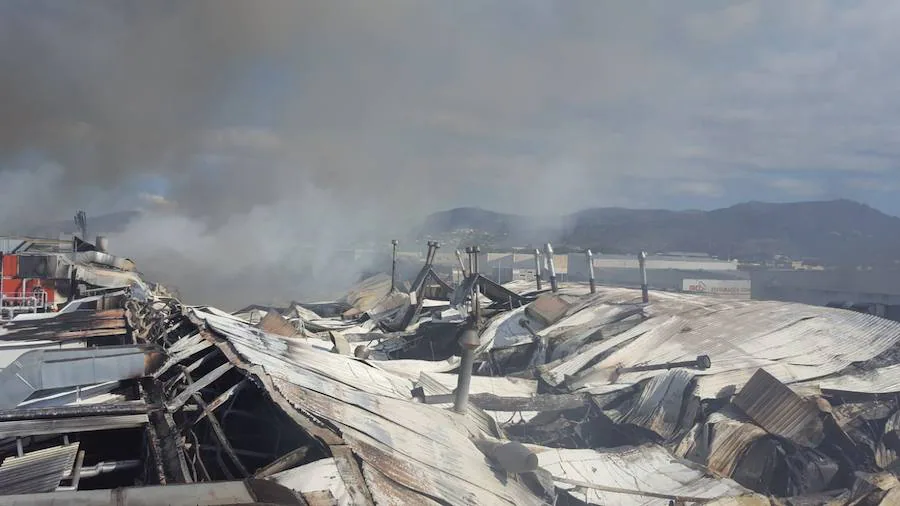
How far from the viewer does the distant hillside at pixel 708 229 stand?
67625mm

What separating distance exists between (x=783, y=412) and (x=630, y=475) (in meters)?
1.97

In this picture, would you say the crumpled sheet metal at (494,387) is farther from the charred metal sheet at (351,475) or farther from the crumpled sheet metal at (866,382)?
the charred metal sheet at (351,475)

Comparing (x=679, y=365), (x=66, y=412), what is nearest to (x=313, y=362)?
(x=66, y=412)

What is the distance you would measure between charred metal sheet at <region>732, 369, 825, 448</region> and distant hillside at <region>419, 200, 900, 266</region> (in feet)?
168

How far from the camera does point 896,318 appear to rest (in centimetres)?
1327

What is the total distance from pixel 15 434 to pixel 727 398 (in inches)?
277

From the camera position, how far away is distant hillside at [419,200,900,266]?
67.6 m

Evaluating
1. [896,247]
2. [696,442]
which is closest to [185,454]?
[696,442]

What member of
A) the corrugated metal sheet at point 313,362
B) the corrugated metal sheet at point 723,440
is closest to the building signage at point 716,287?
the corrugated metal sheet at point 723,440

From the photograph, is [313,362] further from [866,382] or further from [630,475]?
[866,382]

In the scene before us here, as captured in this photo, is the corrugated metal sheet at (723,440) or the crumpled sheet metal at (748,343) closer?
the corrugated metal sheet at (723,440)

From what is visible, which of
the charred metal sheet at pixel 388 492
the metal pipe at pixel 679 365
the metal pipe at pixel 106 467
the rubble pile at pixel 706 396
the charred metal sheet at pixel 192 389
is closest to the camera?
the charred metal sheet at pixel 388 492

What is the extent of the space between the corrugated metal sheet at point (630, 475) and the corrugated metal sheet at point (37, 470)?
377 centimetres

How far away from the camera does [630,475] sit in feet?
21.5
